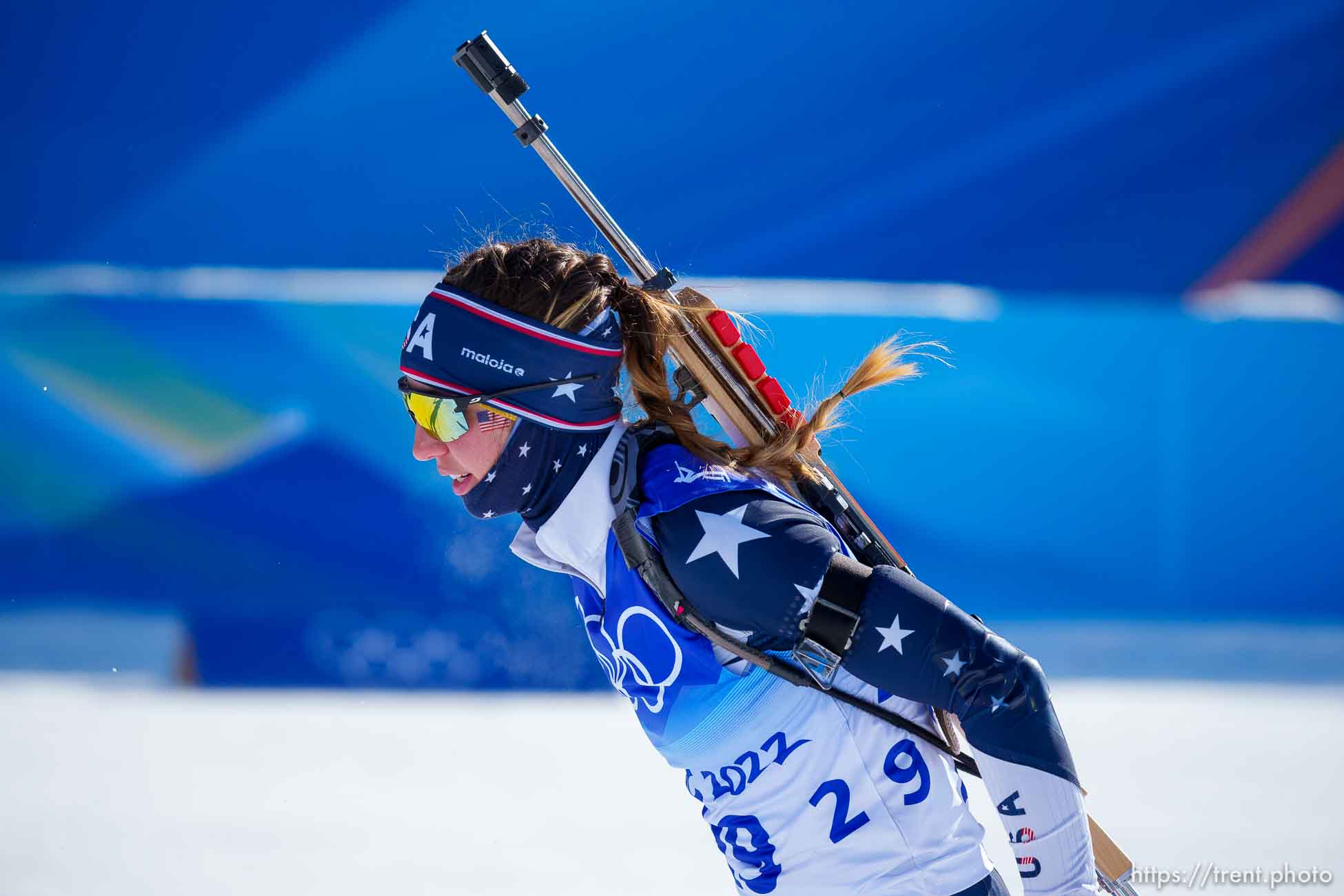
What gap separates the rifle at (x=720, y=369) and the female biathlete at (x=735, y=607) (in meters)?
0.04

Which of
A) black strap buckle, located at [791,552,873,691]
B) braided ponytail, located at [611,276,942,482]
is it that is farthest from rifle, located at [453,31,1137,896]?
black strap buckle, located at [791,552,873,691]

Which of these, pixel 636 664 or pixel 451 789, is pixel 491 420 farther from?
pixel 451 789

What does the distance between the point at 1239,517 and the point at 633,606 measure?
17.0 feet

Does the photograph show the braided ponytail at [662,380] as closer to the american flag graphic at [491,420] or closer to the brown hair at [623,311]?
the brown hair at [623,311]

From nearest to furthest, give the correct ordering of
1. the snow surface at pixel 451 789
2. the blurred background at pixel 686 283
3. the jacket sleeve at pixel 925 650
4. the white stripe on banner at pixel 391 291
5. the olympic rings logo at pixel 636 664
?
the jacket sleeve at pixel 925 650, the olympic rings logo at pixel 636 664, the snow surface at pixel 451 789, the blurred background at pixel 686 283, the white stripe on banner at pixel 391 291

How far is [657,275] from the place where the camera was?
1.74 metres

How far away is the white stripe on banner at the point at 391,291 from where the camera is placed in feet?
18.0

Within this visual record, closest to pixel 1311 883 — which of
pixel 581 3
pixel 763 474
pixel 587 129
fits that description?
pixel 763 474

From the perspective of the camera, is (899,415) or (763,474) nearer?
(763,474)

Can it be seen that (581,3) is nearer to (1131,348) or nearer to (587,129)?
(587,129)

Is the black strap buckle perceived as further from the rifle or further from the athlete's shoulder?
the rifle

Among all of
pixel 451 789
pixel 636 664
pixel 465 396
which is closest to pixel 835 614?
pixel 636 664

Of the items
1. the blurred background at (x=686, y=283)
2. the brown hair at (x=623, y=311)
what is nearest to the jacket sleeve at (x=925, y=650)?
the brown hair at (x=623, y=311)

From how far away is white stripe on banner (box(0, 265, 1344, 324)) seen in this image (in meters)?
5.49
